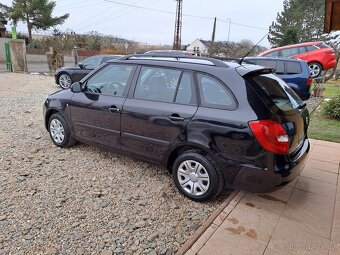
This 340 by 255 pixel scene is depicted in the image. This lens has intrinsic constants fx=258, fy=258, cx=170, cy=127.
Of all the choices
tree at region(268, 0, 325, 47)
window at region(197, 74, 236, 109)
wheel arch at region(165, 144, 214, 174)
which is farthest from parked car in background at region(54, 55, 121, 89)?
tree at region(268, 0, 325, 47)

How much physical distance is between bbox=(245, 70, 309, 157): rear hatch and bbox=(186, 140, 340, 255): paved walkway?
27.5 inches

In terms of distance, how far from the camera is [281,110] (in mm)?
2701

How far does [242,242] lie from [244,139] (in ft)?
3.21

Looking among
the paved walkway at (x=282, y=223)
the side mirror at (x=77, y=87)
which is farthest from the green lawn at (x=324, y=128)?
the side mirror at (x=77, y=87)

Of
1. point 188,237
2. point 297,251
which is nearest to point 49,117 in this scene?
point 188,237

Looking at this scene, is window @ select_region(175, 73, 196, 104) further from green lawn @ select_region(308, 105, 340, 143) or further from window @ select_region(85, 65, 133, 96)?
green lawn @ select_region(308, 105, 340, 143)

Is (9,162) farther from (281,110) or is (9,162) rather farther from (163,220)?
(281,110)

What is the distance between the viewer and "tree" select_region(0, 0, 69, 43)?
30.8m

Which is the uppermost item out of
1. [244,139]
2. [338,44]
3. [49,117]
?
[338,44]

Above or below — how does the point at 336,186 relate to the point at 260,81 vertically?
below

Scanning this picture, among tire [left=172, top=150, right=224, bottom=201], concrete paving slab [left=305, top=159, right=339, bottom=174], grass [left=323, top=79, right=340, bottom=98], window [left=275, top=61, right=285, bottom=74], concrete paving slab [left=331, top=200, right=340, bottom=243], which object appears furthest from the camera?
grass [left=323, top=79, right=340, bottom=98]

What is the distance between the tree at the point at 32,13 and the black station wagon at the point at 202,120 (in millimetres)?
34166

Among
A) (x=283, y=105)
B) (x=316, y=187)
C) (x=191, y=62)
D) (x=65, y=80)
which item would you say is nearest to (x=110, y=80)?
(x=191, y=62)

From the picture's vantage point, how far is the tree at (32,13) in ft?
101
